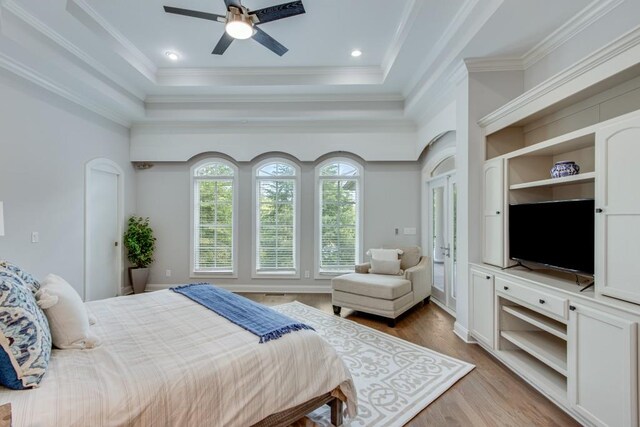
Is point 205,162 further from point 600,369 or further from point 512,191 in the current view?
point 600,369

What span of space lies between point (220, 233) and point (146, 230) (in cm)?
121

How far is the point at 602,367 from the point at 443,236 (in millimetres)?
2856

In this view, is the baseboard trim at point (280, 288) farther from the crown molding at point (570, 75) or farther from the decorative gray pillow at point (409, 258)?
the crown molding at point (570, 75)

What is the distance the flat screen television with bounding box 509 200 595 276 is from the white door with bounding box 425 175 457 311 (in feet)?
4.65

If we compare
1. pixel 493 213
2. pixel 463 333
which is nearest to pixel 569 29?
pixel 493 213

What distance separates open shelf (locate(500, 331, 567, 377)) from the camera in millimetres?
2188

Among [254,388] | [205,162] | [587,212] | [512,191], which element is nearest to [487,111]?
[512,191]

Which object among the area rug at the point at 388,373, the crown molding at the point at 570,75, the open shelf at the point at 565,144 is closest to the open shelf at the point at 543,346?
the area rug at the point at 388,373

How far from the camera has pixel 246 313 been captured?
217cm

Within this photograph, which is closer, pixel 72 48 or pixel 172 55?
pixel 72 48

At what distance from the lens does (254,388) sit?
1.56 metres

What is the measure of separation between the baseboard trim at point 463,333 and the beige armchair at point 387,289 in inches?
25.7

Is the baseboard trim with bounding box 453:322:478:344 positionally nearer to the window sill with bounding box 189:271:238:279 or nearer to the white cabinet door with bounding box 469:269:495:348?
the white cabinet door with bounding box 469:269:495:348

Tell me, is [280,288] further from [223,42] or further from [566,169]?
[566,169]
